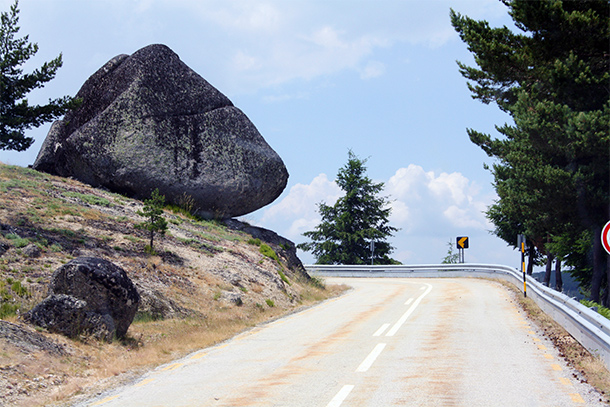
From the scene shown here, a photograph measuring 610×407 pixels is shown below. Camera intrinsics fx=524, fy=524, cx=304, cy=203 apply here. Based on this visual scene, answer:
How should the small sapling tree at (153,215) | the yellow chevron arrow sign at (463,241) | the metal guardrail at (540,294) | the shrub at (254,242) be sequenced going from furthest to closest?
the yellow chevron arrow sign at (463,241)
the shrub at (254,242)
the small sapling tree at (153,215)
the metal guardrail at (540,294)

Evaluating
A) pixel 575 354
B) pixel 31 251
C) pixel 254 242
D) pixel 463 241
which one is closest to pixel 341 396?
pixel 575 354

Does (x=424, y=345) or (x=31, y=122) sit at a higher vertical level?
(x=31, y=122)

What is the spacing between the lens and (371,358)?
967cm

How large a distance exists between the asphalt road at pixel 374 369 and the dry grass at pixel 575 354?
8.8 inches

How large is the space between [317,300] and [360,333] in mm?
10292

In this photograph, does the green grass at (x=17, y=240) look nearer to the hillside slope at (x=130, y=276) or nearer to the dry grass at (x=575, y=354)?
the hillside slope at (x=130, y=276)

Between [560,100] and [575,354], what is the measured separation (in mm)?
18147

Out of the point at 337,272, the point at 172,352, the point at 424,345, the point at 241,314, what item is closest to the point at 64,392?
the point at 172,352

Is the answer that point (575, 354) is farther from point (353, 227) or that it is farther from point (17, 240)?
point (353, 227)

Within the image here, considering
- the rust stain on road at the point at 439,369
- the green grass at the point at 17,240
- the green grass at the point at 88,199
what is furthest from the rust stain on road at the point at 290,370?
the green grass at the point at 88,199

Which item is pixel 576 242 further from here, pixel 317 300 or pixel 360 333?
pixel 360 333

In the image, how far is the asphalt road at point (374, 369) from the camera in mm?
7059

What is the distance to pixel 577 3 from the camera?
79.3ft

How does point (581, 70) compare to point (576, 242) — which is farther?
point (576, 242)
